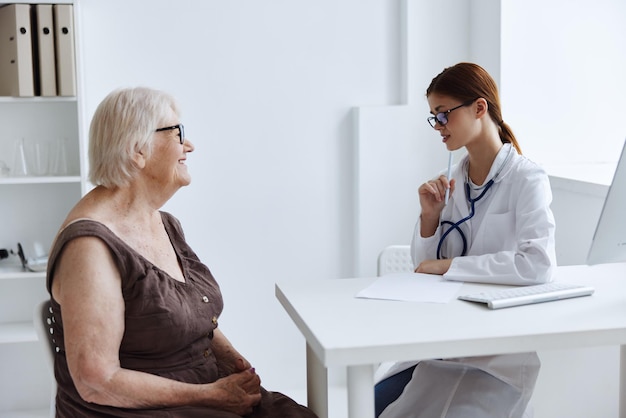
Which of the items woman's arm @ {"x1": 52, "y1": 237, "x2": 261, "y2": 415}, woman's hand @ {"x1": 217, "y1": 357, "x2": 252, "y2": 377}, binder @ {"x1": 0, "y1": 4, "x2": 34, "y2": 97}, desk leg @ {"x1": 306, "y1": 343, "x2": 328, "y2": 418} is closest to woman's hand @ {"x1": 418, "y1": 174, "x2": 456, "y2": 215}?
desk leg @ {"x1": 306, "y1": 343, "x2": 328, "y2": 418}

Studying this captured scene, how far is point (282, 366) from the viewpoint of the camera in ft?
12.5

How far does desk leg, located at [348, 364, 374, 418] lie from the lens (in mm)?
1681

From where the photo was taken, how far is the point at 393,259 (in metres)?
3.12

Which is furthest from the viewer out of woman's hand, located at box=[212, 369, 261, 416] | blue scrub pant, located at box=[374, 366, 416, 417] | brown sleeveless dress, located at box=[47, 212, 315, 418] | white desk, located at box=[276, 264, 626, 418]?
blue scrub pant, located at box=[374, 366, 416, 417]

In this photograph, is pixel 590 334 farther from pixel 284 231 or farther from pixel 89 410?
pixel 284 231

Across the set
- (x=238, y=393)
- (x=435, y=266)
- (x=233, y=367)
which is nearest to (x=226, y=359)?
(x=233, y=367)

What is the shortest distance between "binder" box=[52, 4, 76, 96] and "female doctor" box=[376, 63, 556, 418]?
4.88 feet

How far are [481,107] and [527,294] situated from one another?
0.63 meters

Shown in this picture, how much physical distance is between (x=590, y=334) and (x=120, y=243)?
3.29 ft

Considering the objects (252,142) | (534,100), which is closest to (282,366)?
(252,142)

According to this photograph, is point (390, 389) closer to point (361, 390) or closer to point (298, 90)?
point (361, 390)

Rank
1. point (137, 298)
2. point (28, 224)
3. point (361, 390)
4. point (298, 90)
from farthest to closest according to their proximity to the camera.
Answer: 1. point (298, 90)
2. point (28, 224)
3. point (137, 298)
4. point (361, 390)

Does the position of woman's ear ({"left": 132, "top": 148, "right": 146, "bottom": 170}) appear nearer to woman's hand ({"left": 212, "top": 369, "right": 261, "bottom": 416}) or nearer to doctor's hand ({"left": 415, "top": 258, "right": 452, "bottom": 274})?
woman's hand ({"left": 212, "top": 369, "right": 261, "bottom": 416})

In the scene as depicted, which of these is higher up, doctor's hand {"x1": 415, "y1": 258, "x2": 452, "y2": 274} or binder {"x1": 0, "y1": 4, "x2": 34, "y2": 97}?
binder {"x1": 0, "y1": 4, "x2": 34, "y2": 97}
